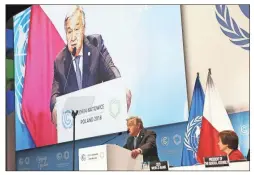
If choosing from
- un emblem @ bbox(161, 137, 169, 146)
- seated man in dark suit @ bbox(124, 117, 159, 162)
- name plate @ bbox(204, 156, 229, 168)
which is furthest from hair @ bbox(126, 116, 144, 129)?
name plate @ bbox(204, 156, 229, 168)

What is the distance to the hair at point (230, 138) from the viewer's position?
3.51 meters

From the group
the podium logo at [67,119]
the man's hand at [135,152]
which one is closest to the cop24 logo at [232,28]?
→ the man's hand at [135,152]

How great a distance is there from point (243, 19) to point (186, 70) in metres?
0.60

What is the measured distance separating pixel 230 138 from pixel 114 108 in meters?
1.16

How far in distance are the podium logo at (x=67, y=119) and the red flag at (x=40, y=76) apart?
0.20 m

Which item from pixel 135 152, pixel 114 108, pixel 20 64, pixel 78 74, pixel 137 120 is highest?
pixel 20 64

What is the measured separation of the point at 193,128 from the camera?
375cm

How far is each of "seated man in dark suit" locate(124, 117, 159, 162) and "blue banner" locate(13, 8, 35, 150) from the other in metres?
1.59

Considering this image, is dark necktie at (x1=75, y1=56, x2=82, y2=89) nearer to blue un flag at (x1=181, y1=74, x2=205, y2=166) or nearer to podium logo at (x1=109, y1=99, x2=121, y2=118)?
podium logo at (x1=109, y1=99, x2=121, y2=118)

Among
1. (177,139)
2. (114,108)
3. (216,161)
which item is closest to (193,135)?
(177,139)

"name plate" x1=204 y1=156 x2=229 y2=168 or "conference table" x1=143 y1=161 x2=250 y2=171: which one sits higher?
"name plate" x1=204 y1=156 x2=229 y2=168

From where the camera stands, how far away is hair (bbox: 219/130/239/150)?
3510mm

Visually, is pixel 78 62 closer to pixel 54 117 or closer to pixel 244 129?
pixel 54 117

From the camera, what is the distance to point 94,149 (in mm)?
3738
